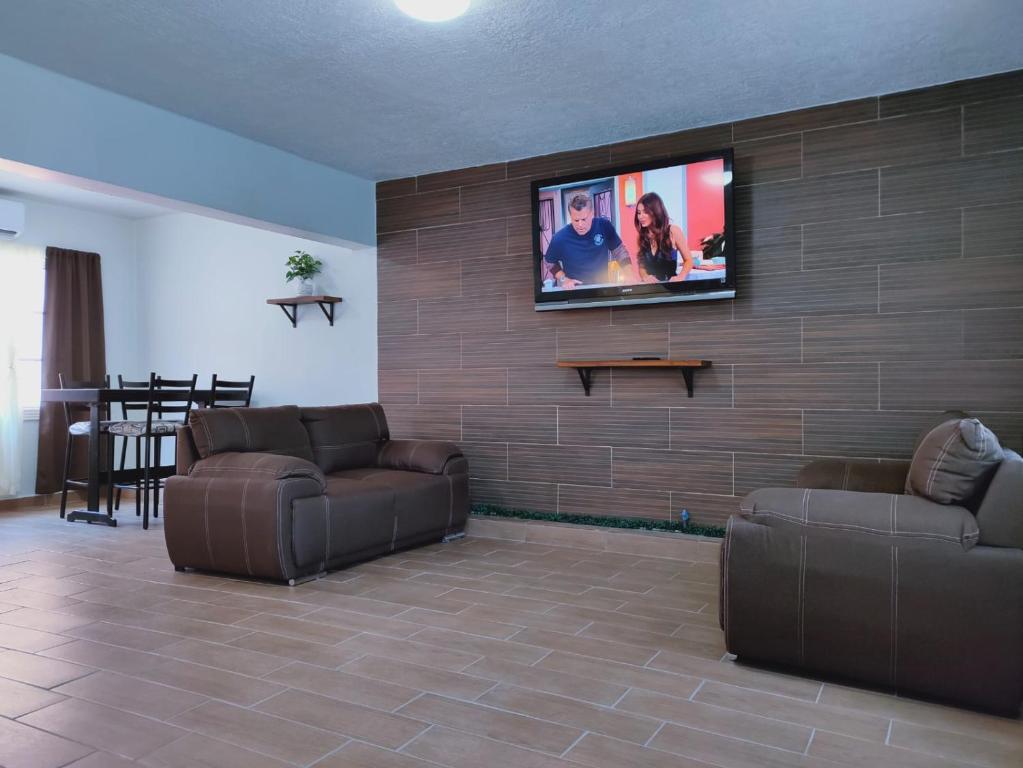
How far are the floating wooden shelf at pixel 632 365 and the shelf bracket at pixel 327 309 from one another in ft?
6.76

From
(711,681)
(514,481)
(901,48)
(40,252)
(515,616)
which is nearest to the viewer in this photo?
(711,681)

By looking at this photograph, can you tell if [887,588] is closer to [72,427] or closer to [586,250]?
[586,250]

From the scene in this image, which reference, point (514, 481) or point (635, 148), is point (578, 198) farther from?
point (514, 481)

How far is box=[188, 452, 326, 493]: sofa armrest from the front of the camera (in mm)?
3633

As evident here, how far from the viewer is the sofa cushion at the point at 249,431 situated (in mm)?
3949

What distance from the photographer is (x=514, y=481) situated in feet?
16.5

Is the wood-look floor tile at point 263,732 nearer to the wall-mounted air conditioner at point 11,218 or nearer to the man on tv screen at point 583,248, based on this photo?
the man on tv screen at point 583,248

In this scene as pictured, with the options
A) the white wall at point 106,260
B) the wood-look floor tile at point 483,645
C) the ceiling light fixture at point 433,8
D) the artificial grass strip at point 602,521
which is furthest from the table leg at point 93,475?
the ceiling light fixture at point 433,8

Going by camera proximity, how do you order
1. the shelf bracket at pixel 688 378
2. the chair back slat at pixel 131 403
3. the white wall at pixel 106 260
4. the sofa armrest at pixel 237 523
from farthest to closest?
the white wall at pixel 106 260, the chair back slat at pixel 131 403, the shelf bracket at pixel 688 378, the sofa armrest at pixel 237 523

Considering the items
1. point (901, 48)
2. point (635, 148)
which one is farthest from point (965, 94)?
point (635, 148)

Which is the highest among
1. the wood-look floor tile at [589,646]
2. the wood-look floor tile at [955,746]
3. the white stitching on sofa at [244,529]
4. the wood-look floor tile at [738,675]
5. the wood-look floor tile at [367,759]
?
the white stitching on sofa at [244,529]

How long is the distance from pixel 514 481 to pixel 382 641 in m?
2.29

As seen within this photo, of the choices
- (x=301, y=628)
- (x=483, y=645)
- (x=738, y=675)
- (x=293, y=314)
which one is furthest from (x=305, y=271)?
(x=738, y=675)

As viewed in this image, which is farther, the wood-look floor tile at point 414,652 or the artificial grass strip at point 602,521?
the artificial grass strip at point 602,521
